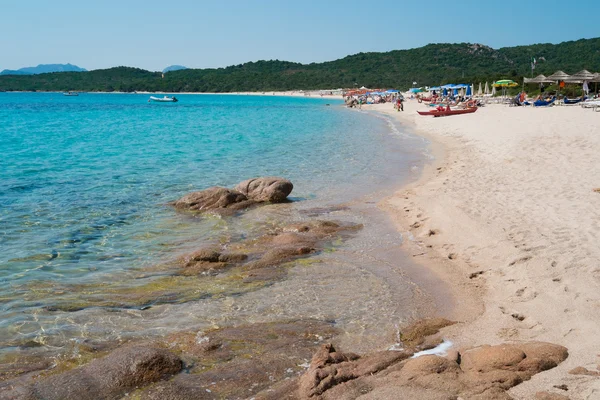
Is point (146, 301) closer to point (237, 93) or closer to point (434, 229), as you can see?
point (434, 229)

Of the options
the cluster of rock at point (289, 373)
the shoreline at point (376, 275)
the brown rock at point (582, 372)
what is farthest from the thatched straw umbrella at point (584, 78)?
the brown rock at point (582, 372)

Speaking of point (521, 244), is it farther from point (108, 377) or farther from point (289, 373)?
point (108, 377)

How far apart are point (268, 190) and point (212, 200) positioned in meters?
1.56

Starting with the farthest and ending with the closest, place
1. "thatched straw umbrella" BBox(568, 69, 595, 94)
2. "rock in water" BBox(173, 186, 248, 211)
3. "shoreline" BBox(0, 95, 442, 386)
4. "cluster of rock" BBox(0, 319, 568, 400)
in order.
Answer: "thatched straw umbrella" BBox(568, 69, 595, 94)
"rock in water" BBox(173, 186, 248, 211)
"shoreline" BBox(0, 95, 442, 386)
"cluster of rock" BBox(0, 319, 568, 400)

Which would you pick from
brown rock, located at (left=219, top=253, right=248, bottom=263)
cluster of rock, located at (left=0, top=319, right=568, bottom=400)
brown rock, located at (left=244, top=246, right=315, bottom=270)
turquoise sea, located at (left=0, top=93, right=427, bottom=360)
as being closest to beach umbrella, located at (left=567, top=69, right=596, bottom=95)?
turquoise sea, located at (left=0, top=93, right=427, bottom=360)

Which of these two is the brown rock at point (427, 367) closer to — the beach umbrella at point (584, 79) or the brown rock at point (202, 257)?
the brown rock at point (202, 257)

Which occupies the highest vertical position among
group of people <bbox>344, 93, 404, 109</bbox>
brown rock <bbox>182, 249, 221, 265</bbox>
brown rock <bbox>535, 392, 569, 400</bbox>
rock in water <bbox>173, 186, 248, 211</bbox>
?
group of people <bbox>344, 93, 404, 109</bbox>

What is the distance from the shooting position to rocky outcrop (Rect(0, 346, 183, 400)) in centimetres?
482

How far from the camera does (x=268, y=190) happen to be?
13633 millimetres

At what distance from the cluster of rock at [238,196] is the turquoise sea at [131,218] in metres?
0.46

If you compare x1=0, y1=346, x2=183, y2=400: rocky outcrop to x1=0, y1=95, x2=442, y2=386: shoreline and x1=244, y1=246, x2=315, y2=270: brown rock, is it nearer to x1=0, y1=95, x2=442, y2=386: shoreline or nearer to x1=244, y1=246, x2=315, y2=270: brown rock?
x1=0, y1=95, x2=442, y2=386: shoreline

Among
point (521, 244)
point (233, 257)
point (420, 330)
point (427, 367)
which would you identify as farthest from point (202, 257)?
point (521, 244)

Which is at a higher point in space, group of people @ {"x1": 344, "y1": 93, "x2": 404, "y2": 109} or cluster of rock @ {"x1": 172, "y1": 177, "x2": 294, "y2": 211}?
group of people @ {"x1": 344, "y1": 93, "x2": 404, "y2": 109}

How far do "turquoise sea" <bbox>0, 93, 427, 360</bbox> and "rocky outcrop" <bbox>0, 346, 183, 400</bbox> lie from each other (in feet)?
3.19
